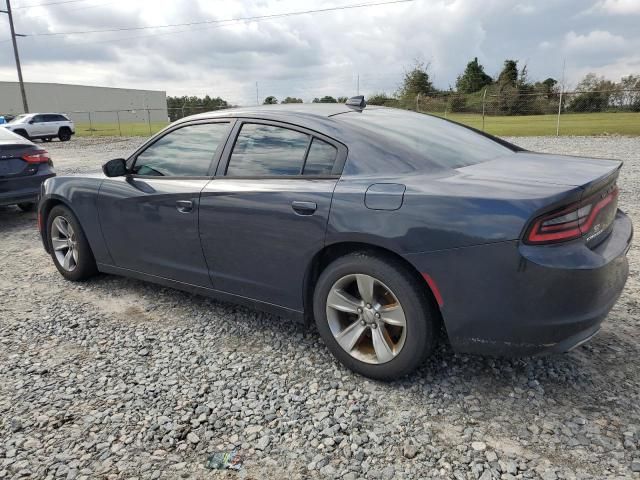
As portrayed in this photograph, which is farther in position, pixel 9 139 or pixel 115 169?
pixel 9 139

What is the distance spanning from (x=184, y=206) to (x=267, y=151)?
27.9 inches

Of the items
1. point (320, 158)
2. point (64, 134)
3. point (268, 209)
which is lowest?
point (64, 134)

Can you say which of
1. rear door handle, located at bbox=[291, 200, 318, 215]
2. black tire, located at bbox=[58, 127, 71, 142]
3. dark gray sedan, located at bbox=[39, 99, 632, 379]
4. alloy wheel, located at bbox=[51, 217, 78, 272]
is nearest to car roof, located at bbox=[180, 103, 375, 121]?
dark gray sedan, located at bbox=[39, 99, 632, 379]

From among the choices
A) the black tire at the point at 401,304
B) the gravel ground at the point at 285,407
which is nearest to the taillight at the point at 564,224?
the black tire at the point at 401,304

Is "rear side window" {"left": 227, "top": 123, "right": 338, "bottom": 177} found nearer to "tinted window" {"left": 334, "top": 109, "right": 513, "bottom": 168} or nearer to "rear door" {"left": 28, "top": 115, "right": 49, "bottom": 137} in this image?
"tinted window" {"left": 334, "top": 109, "right": 513, "bottom": 168}

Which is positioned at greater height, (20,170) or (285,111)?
(285,111)

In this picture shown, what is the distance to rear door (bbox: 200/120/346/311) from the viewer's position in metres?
2.75

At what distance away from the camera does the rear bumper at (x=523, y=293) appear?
2143 mm

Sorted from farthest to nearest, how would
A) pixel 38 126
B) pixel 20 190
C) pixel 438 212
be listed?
pixel 38 126, pixel 20 190, pixel 438 212

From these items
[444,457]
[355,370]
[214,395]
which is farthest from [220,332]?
[444,457]

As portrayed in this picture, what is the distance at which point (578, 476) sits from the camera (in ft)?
6.52

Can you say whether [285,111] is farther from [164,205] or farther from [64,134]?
[64,134]

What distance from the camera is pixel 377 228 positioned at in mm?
2465

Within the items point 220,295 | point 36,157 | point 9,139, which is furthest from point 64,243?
point 9,139
